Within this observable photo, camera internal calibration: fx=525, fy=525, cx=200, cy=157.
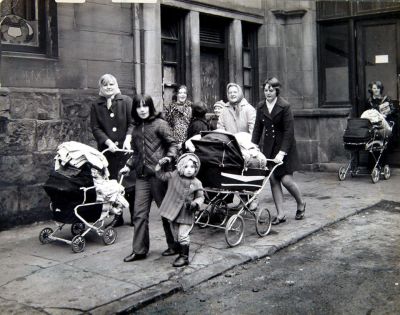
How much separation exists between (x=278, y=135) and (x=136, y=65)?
3535 millimetres

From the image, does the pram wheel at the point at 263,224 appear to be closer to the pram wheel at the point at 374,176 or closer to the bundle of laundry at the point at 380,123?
the pram wheel at the point at 374,176

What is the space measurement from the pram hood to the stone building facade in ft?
9.64

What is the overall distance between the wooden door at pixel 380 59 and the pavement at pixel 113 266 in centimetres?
500

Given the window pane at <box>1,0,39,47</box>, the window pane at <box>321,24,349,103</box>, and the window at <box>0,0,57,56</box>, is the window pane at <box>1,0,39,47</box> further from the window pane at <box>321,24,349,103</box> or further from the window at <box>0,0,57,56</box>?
the window pane at <box>321,24,349,103</box>

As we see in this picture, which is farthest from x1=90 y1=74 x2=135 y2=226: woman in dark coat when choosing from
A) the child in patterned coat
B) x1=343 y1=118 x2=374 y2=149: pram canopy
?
x1=343 y1=118 x2=374 y2=149: pram canopy

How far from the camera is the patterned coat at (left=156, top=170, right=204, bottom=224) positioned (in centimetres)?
584

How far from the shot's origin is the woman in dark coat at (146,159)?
607 cm

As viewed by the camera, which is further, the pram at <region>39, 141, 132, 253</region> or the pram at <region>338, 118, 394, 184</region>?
the pram at <region>338, 118, 394, 184</region>

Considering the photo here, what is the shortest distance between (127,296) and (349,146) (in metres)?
8.01

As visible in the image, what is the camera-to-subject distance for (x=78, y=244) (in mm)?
6473

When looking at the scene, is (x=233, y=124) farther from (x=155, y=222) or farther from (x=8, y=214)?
(x=8, y=214)

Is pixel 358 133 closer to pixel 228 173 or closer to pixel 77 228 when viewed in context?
pixel 228 173

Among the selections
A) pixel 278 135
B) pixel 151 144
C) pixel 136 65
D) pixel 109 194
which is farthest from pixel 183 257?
pixel 136 65

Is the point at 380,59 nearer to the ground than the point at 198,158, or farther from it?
farther from it
